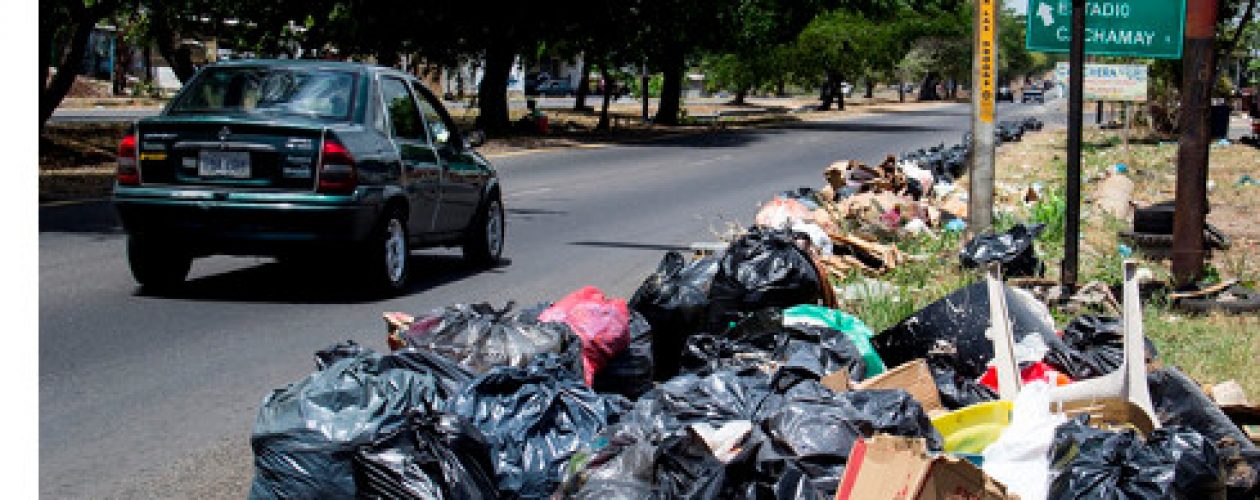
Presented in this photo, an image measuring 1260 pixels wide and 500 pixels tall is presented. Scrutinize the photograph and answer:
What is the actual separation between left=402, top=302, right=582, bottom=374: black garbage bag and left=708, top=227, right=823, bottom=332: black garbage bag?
1.48 m

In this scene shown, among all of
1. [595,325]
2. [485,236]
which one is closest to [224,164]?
[485,236]

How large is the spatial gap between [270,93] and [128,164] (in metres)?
1.05

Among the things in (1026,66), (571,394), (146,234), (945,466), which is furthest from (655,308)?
(1026,66)

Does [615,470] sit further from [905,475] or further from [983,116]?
[983,116]

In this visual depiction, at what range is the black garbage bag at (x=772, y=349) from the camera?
6.02 meters

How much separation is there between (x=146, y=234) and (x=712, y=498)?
665 cm

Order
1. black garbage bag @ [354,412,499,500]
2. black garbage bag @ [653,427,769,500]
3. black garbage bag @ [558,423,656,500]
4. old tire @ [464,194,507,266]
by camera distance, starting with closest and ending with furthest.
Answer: black garbage bag @ [653,427,769,500] → black garbage bag @ [558,423,656,500] → black garbage bag @ [354,412,499,500] → old tire @ [464,194,507,266]

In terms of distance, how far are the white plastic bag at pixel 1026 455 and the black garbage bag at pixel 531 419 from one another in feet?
4.48

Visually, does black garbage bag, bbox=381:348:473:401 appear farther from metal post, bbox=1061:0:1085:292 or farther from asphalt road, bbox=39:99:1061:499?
metal post, bbox=1061:0:1085:292

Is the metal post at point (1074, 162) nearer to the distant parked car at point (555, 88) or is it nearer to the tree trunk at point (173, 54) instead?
the tree trunk at point (173, 54)

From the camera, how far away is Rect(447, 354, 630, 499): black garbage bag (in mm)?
4934

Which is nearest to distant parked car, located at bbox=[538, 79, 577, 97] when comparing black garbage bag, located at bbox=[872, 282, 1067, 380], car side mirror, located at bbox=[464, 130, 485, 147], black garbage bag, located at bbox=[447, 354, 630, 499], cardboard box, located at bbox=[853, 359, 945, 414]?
car side mirror, located at bbox=[464, 130, 485, 147]

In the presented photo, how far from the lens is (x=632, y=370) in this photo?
6523 millimetres

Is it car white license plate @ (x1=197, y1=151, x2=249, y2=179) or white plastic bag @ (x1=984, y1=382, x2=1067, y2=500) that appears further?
car white license plate @ (x1=197, y1=151, x2=249, y2=179)
